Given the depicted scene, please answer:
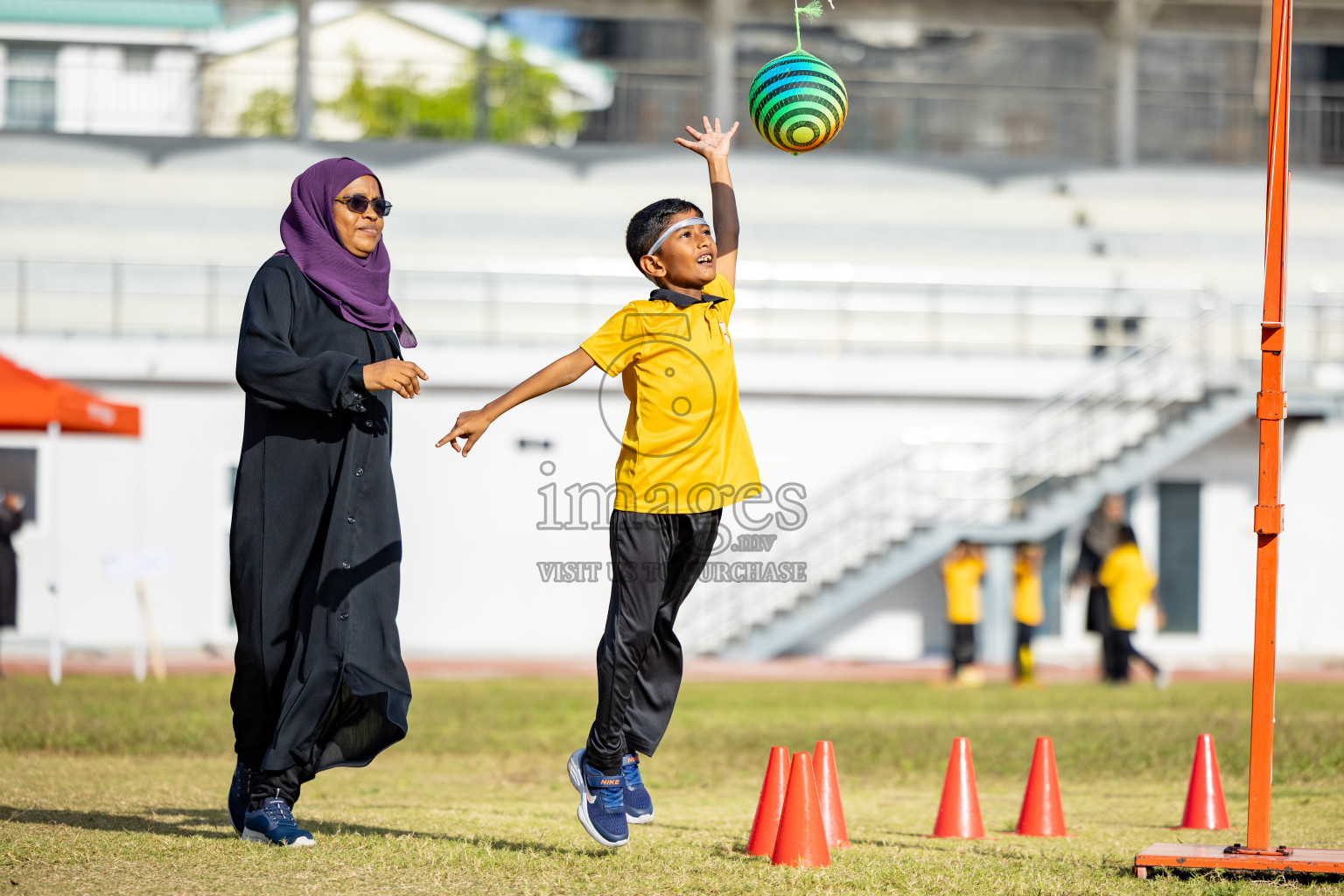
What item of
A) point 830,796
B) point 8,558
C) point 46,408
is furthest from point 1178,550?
point 830,796

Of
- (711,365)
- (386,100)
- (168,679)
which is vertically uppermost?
(386,100)

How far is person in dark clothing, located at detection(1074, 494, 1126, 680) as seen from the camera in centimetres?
1634

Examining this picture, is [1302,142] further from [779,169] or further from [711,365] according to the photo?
[711,365]

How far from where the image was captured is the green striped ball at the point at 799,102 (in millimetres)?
6016

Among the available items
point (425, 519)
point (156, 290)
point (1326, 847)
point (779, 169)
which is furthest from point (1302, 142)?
point (1326, 847)

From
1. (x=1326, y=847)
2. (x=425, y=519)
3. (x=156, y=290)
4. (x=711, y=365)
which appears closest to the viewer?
(x=711, y=365)

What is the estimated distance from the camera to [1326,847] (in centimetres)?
576

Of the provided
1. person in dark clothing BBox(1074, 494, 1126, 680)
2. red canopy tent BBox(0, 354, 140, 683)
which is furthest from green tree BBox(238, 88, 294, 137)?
person in dark clothing BBox(1074, 494, 1126, 680)

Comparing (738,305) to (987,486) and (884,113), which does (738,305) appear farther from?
(884,113)

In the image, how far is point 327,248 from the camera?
5609mm

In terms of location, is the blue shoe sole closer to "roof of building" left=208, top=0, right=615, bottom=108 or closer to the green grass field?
the green grass field

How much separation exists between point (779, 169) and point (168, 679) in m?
13.6

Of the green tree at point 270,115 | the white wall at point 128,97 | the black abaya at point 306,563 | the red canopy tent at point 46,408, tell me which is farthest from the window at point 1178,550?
the green tree at point 270,115

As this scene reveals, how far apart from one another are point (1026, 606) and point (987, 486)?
2985 millimetres
